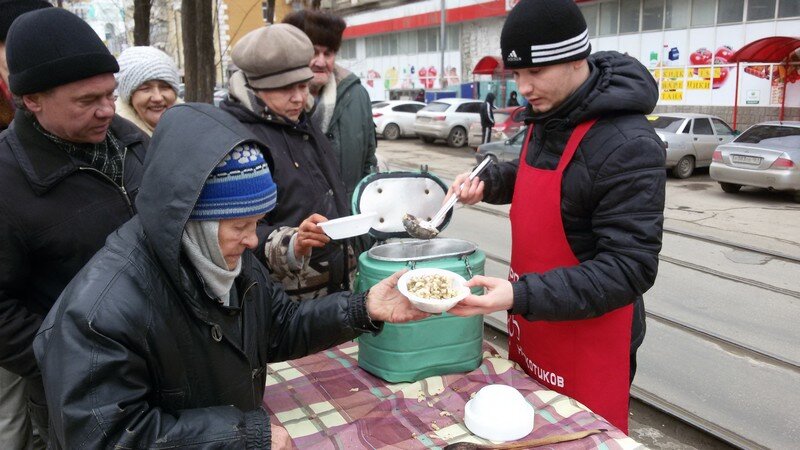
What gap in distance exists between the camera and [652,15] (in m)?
21.1

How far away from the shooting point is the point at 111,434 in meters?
1.34

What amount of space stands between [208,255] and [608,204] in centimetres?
124

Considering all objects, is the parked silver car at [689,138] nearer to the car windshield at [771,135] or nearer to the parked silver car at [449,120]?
the car windshield at [771,135]

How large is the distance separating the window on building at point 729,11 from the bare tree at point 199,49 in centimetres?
1765

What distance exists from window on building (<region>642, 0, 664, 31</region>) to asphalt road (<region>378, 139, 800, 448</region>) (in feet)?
45.2

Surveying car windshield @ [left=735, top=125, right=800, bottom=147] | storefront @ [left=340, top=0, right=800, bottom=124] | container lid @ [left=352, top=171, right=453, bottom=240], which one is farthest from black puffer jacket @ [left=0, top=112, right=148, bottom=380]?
storefront @ [left=340, top=0, right=800, bottom=124]

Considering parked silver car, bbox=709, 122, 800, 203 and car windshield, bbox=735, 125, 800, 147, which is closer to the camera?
parked silver car, bbox=709, 122, 800, 203

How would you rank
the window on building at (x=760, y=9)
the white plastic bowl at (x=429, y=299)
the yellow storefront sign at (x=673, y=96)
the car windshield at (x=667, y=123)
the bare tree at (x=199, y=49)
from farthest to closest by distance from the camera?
the yellow storefront sign at (x=673, y=96) → the window on building at (x=760, y=9) → the car windshield at (x=667, y=123) → the bare tree at (x=199, y=49) → the white plastic bowl at (x=429, y=299)

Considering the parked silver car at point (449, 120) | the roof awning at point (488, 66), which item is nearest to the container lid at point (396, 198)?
the parked silver car at point (449, 120)

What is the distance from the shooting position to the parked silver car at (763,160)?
10977 millimetres

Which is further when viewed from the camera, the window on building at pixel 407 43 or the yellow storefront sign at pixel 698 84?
the window on building at pixel 407 43

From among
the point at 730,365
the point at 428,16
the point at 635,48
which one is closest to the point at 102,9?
the point at 428,16

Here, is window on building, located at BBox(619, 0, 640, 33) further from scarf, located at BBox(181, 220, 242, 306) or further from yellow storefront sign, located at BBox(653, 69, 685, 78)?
scarf, located at BBox(181, 220, 242, 306)

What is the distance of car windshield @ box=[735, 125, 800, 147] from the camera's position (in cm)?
1153
